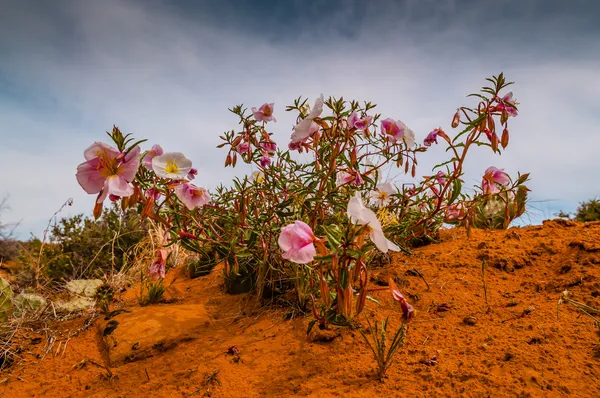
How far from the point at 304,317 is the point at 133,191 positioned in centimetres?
118

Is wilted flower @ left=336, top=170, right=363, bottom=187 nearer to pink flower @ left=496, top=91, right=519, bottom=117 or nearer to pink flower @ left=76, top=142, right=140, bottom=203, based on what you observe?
pink flower @ left=496, top=91, right=519, bottom=117

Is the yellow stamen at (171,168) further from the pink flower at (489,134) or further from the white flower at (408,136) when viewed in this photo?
the pink flower at (489,134)

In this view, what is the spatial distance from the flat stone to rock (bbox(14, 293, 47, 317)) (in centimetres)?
77

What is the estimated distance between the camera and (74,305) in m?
3.29

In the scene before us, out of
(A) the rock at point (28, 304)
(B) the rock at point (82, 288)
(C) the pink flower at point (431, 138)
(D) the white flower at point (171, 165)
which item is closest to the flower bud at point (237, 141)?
(D) the white flower at point (171, 165)

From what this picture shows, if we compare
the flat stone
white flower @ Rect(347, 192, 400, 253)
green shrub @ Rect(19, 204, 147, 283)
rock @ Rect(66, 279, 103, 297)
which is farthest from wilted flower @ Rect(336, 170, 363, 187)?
green shrub @ Rect(19, 204, 147, 283)

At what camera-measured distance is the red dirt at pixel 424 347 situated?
173cm

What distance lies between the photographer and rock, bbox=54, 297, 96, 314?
3.24 m

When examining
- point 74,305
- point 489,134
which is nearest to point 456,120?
point 489,134

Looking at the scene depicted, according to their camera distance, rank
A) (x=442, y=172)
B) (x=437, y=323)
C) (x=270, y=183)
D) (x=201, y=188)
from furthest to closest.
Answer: (x=442, y=172)
(x=270, y=183)
(x=437, y=323)
(x=201, y=188)

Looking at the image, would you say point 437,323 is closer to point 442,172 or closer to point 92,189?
point 442,172

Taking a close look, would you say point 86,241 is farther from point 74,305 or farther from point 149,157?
point 149,157

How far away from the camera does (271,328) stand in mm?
2396

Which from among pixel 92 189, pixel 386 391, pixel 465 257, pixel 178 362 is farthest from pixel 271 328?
pixel 465 257
